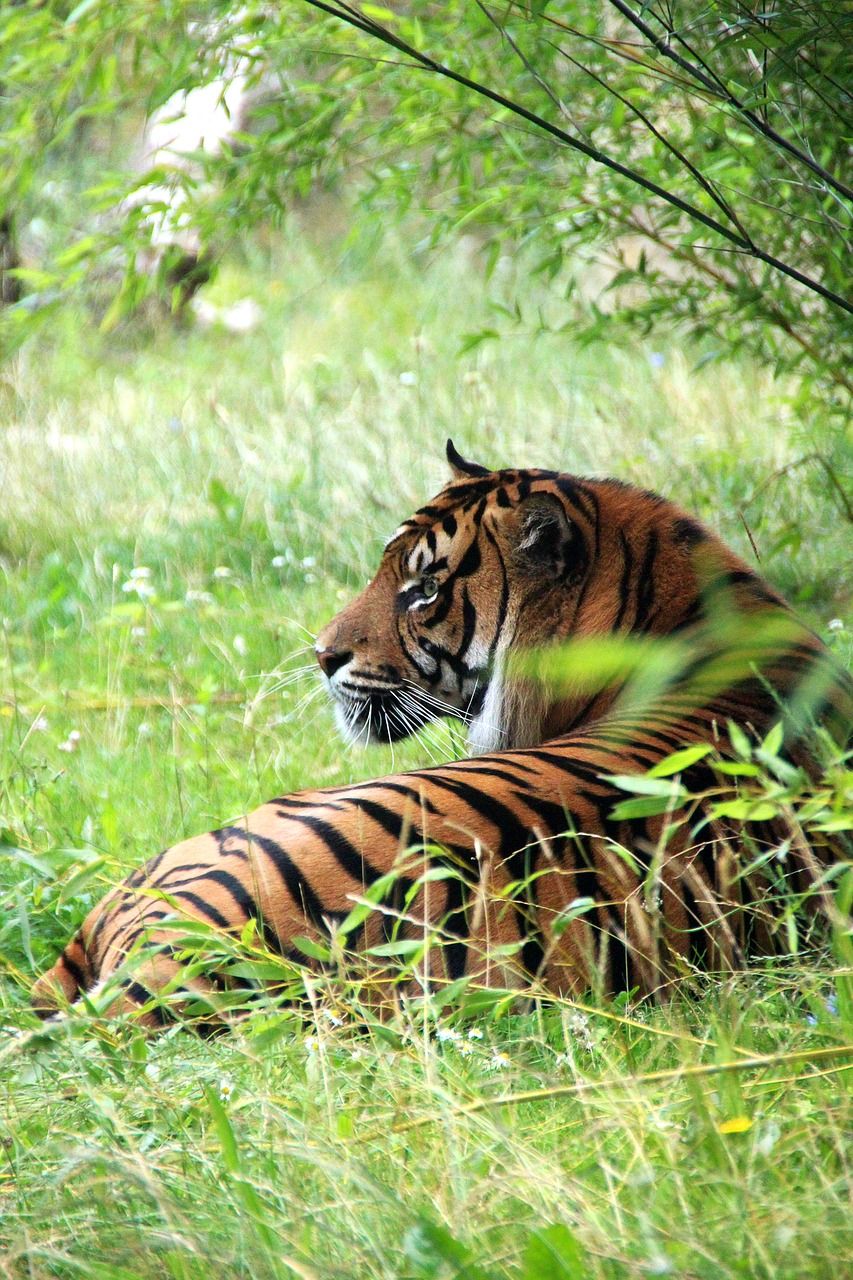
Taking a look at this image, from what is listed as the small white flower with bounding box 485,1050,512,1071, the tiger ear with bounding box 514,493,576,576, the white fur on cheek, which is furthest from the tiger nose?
the small white flower with bounding box 485,1050,512,1071

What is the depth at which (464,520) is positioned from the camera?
352cm

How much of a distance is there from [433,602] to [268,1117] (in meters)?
1.72

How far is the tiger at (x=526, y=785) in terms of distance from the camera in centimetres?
245

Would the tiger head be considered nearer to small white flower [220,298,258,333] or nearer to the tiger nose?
the tiger nose

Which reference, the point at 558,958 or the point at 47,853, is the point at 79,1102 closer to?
the point at 47,853

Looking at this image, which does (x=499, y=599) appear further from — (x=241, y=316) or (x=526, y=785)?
(x=241, y=316)

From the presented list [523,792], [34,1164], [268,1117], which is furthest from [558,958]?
[34,1164]

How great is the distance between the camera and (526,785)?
2.66m

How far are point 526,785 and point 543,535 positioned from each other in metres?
0.85

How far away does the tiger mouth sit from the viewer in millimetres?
3533

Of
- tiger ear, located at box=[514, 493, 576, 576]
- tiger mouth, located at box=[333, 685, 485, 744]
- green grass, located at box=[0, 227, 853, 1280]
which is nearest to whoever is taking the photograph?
green grass, located at box=[0, 227, 853, 1280]

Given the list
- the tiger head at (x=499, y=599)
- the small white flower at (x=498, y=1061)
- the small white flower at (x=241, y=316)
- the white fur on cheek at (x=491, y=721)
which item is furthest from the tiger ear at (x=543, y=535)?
the small white flower at (x=241, y=316)

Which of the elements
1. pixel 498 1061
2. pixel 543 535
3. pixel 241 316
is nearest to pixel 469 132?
pixel 543 535

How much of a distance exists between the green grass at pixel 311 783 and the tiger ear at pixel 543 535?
60 centimetres
